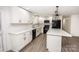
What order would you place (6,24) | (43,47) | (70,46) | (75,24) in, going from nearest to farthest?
(6,24) → (43,47) → (70,46) → (75,24)

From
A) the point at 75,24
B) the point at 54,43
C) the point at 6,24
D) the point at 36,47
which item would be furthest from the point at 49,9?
the point at 75,24

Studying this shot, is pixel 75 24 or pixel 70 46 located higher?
pixel 75 24

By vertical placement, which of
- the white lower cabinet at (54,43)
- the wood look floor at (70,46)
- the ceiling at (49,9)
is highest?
the ceiling at (49,9)

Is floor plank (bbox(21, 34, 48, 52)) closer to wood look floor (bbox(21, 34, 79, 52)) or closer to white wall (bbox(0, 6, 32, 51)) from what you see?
wood look floor (bbox(21, 34, 79, 52))

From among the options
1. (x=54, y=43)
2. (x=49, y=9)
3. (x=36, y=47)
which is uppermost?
(x=49, y=9)

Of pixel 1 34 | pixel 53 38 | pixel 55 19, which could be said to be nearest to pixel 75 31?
pixel 55 19

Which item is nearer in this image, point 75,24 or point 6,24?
point 6,24

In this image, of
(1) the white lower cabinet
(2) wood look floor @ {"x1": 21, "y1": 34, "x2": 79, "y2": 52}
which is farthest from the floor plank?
(1) the white lower cabinet

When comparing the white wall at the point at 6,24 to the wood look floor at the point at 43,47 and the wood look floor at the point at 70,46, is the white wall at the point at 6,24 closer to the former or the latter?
the wood look floor at the point at 43,47

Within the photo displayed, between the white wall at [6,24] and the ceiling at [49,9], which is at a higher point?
the ceiling at [49,9]

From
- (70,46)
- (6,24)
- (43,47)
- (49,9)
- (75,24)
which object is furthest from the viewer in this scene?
(75,24)

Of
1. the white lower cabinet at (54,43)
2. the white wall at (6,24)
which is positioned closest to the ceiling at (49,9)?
the white wall at (6,24)

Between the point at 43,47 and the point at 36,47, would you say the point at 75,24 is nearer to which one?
the point at 43,47
